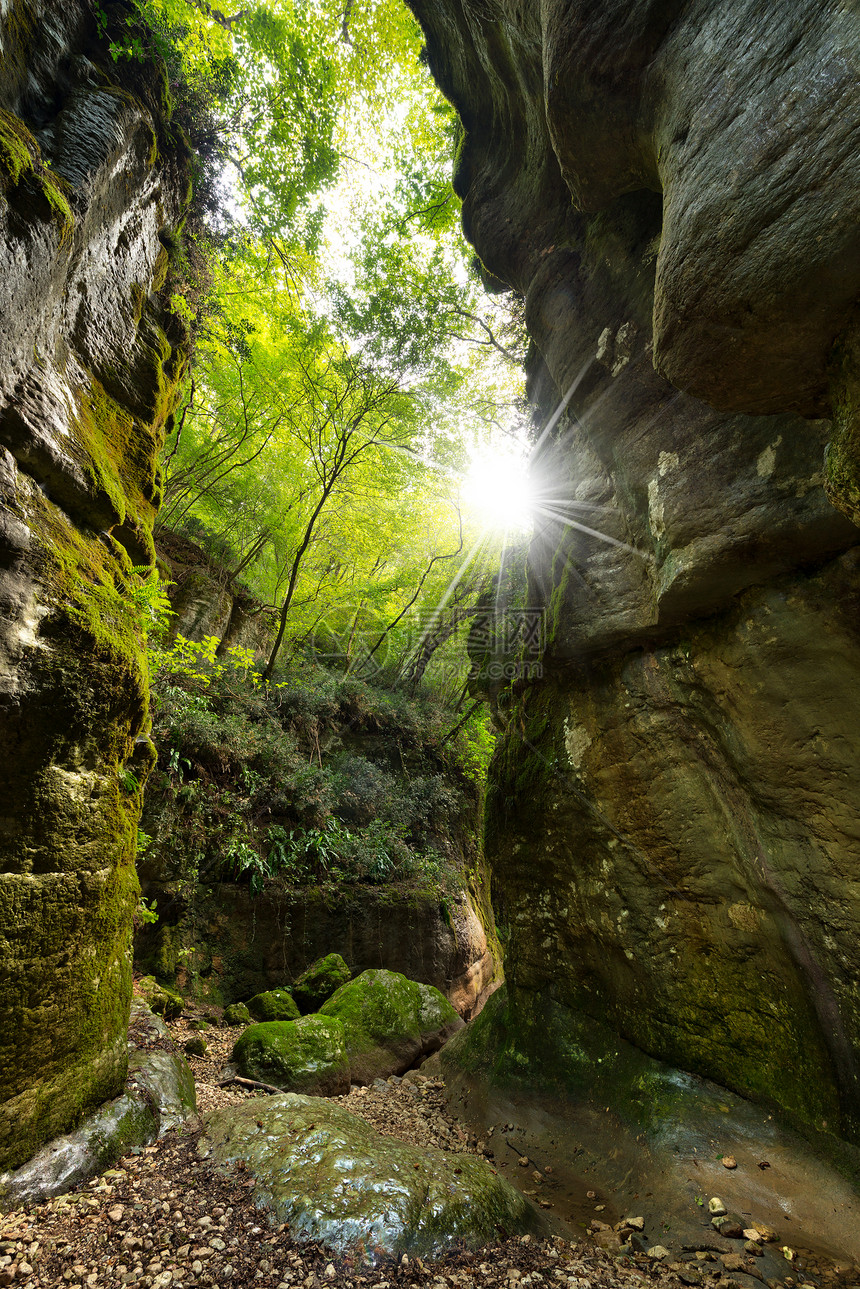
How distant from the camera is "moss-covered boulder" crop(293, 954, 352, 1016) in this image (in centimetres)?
751

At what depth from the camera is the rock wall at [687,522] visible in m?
2.34

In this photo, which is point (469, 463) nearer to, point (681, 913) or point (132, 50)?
point (132, 50)

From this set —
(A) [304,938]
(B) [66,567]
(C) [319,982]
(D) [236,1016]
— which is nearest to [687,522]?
(B) [66,567]

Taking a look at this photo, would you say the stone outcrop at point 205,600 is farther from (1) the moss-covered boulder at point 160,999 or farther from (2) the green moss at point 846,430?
(2) the green moss at point 846,430

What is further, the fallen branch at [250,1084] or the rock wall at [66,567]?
the fallen branch at [250,1084]

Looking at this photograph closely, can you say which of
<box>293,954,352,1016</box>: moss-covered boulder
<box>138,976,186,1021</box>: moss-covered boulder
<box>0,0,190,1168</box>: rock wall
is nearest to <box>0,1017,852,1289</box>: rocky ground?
<box>0,0,190,1168</box>: rock wall

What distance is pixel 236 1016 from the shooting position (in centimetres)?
655

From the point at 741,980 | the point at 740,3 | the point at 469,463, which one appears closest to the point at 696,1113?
the point at 741,980

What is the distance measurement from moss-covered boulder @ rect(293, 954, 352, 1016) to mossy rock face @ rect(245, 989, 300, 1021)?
0.48m

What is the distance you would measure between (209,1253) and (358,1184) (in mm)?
960

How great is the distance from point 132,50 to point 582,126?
213 inches

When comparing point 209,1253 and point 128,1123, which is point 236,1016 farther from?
point 209,1253

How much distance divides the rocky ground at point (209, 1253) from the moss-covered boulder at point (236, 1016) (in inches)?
133

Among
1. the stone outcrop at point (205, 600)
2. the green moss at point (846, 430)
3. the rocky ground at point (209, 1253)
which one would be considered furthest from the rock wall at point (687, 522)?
the stone outcrop at point (205, 600)
